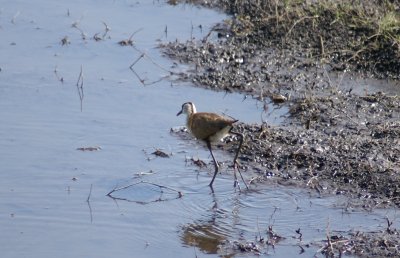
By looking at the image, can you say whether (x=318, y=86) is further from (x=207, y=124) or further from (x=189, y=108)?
(x=207, y=124)

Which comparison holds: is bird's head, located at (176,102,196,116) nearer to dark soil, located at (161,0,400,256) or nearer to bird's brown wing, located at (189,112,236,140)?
bird's brown wing, located at (189,112,236,140)

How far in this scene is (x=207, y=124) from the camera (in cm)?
920

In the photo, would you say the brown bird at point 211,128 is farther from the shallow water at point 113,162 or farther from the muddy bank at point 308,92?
the muddy bank at point 308,92

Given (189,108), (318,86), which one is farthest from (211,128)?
(318,86)

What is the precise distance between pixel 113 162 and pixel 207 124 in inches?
36.9

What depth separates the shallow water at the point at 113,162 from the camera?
8.09m

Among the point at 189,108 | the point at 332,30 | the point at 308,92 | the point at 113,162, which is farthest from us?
the point at 332,30

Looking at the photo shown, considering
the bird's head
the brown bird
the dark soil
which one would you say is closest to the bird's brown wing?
the brown bird

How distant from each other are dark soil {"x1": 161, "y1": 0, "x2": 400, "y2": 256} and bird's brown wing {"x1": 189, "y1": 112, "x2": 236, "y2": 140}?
477 mm

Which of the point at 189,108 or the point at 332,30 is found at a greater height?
the point at 332,30

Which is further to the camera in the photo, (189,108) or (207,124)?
(189,108)

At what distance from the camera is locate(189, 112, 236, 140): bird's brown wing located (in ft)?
30.0

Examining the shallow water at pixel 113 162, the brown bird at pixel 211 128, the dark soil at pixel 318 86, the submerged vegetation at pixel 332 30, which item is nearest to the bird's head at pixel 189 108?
the brown bird at pixel 211 128

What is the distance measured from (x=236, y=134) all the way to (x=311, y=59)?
2889 millimetres
